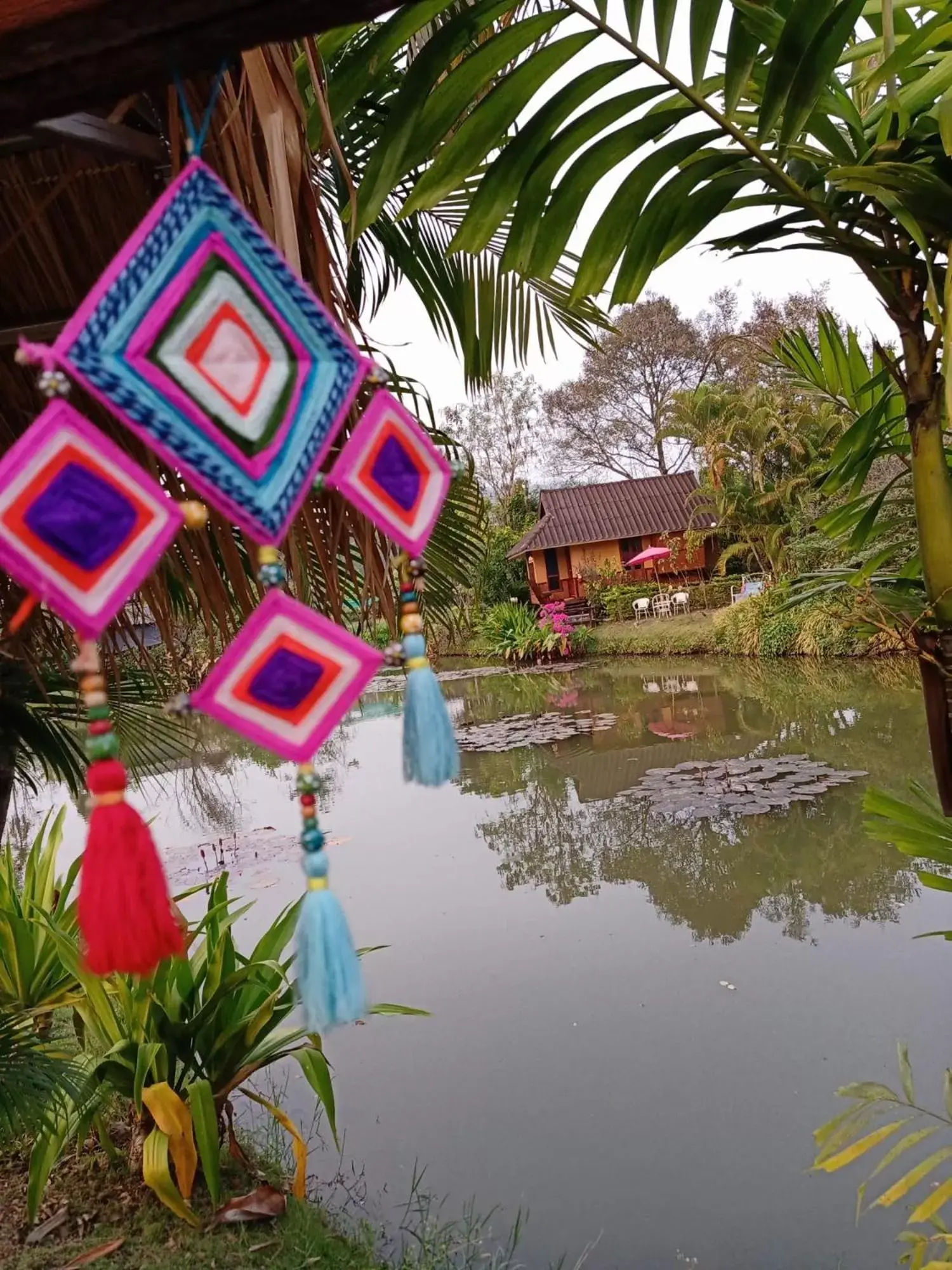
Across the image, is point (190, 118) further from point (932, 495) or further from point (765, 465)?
point (765, 465)

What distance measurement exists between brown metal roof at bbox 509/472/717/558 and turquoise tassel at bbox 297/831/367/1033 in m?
14.6

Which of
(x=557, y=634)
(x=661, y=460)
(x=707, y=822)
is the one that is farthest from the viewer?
(x=661, y=460)

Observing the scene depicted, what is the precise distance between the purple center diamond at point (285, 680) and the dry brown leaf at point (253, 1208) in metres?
1.89

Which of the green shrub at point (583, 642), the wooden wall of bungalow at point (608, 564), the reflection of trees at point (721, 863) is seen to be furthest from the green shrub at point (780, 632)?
the reflection of trees at point (721, 863)

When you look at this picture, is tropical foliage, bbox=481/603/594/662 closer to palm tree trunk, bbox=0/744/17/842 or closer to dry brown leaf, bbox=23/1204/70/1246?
dry brown leaf, bbox=23/1204/70/1246

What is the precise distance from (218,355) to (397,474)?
0.15 meters

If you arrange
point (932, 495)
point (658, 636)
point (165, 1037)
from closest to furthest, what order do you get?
point (932, 495)
point (165, 1037)
point (658, 636)

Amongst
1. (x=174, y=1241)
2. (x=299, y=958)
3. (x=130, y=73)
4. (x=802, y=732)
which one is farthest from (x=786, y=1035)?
(x=802, y=732)

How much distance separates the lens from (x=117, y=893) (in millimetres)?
528

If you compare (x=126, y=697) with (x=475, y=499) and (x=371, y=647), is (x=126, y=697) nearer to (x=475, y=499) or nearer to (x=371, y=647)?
(x=475, y=499)

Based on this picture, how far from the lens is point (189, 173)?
0.55 m

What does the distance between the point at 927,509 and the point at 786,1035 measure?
86.7 inches

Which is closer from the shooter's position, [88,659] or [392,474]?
[88,659]

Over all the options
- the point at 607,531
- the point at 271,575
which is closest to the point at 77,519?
the point at 271,575
